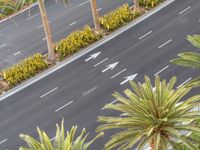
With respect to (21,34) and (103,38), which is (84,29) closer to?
(103,38)

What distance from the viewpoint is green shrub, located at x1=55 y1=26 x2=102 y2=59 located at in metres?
50.2

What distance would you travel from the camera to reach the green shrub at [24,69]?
47.8 meters

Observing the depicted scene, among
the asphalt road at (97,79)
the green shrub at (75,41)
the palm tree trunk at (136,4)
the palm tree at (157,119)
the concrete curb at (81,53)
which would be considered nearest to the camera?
the palm tree at (157,119)

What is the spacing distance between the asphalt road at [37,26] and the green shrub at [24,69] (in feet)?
7.33

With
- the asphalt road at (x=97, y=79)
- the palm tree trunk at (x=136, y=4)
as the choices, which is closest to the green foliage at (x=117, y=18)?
the palm tree trunk at (x=136, y=4)

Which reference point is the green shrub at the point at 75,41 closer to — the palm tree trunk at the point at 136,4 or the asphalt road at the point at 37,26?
the asphalt road at the point at 37,26

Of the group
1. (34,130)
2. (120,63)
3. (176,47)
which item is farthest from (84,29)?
(34,130)

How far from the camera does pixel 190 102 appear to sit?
28.6 m

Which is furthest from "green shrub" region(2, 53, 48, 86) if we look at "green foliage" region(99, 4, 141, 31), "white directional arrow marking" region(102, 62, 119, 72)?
"green foliage" region(99, 4, 141, 31)

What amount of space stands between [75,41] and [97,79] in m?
6.31

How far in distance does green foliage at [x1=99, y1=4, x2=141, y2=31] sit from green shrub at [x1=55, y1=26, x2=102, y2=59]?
1.81 metres

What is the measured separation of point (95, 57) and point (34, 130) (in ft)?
38.1

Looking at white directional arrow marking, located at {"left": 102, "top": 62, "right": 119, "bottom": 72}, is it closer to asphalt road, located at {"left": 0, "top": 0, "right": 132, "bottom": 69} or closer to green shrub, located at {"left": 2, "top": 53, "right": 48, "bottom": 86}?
green shrub, located at {"left": 2, "top": 53, "right": 48, "bottom": 86}

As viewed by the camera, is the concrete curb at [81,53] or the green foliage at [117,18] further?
the green foliage at [117,18]
